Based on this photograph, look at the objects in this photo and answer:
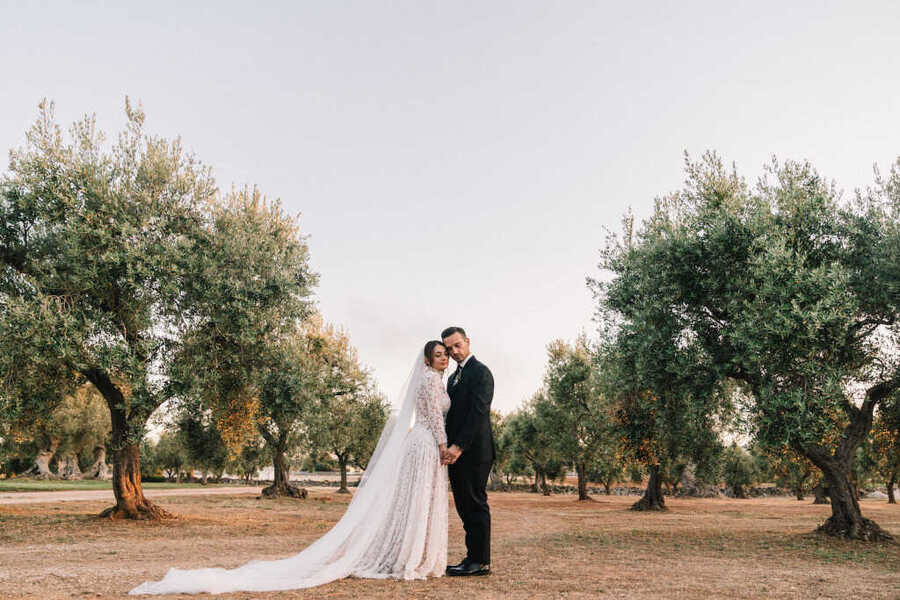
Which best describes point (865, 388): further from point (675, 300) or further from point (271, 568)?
point (271, 568)

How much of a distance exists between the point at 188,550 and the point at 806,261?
17638 millimetres

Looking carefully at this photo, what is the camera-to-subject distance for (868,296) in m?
15.8

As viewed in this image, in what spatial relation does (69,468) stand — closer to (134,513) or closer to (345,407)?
(345,407)

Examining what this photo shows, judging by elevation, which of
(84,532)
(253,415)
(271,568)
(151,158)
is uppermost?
(151,158)

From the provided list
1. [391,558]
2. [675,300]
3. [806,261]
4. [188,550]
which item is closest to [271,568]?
[391,558]

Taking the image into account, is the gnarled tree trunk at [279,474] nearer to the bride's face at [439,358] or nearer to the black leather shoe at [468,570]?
the black leather shoe at [468,570]

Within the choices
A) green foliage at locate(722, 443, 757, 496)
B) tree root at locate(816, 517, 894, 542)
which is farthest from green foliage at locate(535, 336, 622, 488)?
green foliage at locate(722, 443, 757, 496)

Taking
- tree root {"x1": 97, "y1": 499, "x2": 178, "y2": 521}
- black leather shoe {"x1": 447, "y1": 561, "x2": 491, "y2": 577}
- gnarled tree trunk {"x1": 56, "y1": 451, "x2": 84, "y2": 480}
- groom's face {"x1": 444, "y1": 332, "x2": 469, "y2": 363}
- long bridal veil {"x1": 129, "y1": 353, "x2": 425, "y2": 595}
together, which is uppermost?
groom's face {"x1": 444, "y1": 332, "x2": 469, "y2": 363}

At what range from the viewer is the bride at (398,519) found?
823cm

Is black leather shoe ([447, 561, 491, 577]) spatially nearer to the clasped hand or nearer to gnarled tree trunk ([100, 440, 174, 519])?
the clasped hand

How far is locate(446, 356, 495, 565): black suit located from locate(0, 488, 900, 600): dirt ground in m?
0.66

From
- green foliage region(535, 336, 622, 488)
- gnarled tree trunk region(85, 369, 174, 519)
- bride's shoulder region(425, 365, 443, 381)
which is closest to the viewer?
bride's shoulder region(425, 365, 443, 381)

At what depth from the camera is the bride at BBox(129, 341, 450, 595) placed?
27.0 ft

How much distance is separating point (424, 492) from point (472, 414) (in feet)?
4.49
